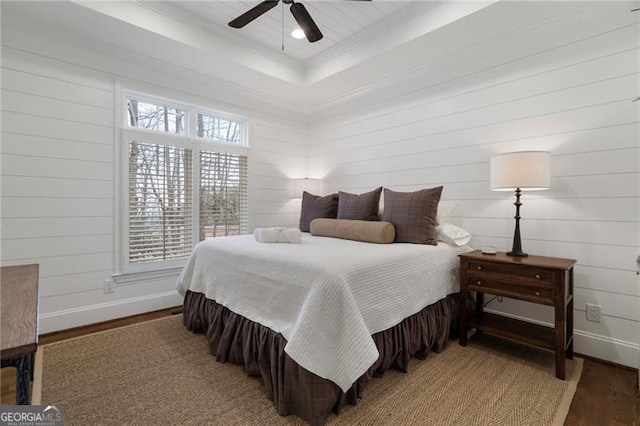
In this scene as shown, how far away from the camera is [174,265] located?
3.33m

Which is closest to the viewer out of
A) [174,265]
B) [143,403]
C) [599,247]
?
[143,403]

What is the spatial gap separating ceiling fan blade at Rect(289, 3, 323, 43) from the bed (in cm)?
157

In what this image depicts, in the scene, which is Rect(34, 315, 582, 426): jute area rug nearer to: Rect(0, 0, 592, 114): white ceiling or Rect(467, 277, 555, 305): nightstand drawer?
Rect(467, 277, 555, 305): nightstand drawer

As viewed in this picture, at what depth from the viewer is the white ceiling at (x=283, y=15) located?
104 inches

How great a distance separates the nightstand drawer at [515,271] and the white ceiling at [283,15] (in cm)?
226

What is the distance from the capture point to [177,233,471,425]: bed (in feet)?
5.05

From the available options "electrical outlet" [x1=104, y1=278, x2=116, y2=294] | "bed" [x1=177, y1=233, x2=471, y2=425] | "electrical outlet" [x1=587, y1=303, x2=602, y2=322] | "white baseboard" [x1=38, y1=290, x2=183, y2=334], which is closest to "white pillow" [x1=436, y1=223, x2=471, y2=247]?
"bed" [x1=177, y1=233, x2=471, y2=425]

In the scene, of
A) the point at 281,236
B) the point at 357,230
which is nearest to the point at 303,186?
the point at 357,230

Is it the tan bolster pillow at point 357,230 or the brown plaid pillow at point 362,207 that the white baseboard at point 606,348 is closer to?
the tan bolster pillow at point 357,230

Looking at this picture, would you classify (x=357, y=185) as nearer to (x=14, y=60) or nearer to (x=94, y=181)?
(x=94, y=181)

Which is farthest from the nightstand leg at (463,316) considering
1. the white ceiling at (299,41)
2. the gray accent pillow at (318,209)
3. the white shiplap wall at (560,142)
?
the white ceiling at (299,41)

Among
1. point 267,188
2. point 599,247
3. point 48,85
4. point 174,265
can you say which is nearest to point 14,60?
point 48,85

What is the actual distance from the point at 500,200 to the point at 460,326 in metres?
1.17

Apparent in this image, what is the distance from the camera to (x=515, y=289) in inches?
85.6
